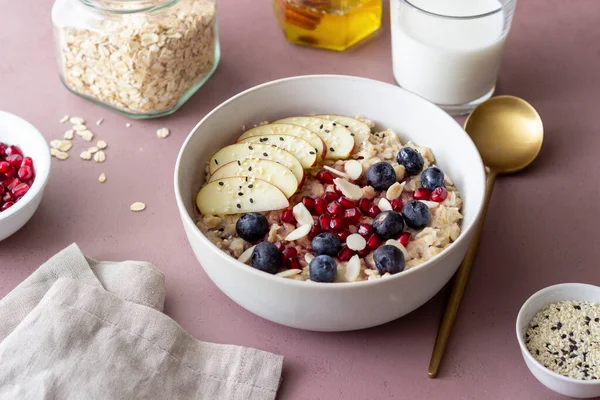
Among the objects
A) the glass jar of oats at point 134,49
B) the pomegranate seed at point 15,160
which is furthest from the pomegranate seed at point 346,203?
the pomegranate seed at point 15,160

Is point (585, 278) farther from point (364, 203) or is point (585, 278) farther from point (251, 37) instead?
point (251, 37)

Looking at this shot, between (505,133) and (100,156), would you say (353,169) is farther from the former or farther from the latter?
(100,156)

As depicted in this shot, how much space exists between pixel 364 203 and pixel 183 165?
15.0 inches

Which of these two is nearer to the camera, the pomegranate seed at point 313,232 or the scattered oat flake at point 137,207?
the pomegranate seed at point 313,232

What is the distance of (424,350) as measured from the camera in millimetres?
1485

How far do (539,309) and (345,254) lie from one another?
1.27 ft

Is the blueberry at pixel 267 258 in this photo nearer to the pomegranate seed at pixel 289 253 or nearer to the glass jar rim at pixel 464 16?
the pomegranate seed at pixel 289 253

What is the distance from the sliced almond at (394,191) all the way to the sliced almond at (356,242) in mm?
143

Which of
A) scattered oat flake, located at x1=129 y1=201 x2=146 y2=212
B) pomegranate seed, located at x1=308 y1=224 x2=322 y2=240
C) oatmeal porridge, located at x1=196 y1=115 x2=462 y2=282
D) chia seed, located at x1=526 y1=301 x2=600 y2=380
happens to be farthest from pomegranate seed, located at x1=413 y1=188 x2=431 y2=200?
scattered oat flake, located at x1=129 y1=201 x2=146 y2=212

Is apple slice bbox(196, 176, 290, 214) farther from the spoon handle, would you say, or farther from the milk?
the milk

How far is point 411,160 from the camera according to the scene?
5.40 ft

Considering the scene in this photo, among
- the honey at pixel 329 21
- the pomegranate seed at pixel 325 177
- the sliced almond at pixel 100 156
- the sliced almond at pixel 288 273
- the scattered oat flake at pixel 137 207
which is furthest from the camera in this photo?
the honey at pixel 329 21

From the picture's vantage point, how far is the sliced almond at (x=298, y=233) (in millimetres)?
1515

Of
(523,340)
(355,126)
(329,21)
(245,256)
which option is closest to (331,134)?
(355,126)
